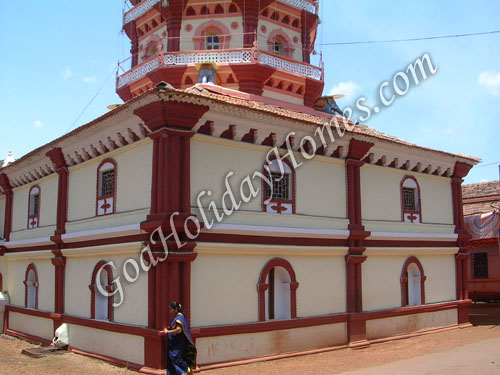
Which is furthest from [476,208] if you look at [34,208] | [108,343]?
[34,208]

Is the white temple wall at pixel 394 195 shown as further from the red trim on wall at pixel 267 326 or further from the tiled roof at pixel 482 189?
the tiled roof at pixel 482 189

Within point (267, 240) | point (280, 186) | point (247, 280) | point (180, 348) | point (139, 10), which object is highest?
point (139, 10)

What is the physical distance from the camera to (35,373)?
1301 centimetres

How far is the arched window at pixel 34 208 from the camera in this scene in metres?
19.0

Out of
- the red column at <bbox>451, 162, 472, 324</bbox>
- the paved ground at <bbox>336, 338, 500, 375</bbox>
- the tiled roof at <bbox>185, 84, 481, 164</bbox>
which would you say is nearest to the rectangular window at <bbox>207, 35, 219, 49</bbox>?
the tiled roof at <bbox>185, 84, 481, 164</bbox>

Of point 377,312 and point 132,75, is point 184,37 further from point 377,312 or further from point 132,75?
point 377,312

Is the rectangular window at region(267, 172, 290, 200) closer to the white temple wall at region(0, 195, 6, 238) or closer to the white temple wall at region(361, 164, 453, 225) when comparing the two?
the white temple wall at region(361, 164, 453, 225)

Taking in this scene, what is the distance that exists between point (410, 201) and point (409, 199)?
8 cm

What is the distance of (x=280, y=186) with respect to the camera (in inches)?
578

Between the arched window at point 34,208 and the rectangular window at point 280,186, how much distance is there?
30.2 ft

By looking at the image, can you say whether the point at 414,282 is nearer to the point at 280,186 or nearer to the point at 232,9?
the point at 280,186

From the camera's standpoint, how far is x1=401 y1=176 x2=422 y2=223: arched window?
1802 cm

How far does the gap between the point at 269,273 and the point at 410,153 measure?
696 centimetres

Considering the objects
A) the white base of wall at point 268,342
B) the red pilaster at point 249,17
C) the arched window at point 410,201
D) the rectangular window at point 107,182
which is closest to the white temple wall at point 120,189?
the rectangular window at point 107,182
